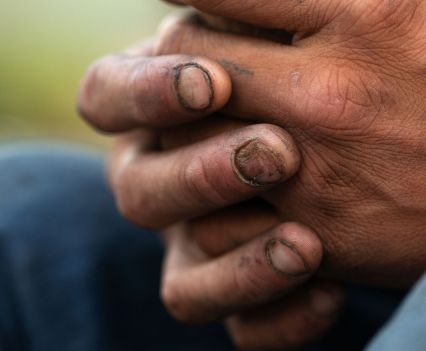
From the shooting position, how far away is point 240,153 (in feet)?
2.43

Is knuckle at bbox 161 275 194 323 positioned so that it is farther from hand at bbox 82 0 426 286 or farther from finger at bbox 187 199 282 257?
hand at bbox 82 0 426 286

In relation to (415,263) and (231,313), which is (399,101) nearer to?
(415,263)

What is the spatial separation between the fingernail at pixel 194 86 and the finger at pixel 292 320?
31 cm

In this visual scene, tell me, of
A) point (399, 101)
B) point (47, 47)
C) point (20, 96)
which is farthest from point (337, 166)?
point (47, 47)

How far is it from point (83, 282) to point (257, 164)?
0.48m

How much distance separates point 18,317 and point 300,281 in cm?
45

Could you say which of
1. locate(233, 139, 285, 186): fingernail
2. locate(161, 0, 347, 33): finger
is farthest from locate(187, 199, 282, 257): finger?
locate(161, 0, 347, 33): finger

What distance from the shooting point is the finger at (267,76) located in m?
0.73

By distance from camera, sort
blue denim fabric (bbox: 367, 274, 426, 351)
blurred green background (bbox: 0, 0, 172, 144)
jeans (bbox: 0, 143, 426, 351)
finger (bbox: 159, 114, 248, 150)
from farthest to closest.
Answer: blurred green background (bbox: 0, 0, 172, 144) → jeans (bbox: 0, 143, 426, 351) → finger (bbox: 159, 114, 248, 150) → blue denim fabric (bbox: 367, 274, 426, 351)

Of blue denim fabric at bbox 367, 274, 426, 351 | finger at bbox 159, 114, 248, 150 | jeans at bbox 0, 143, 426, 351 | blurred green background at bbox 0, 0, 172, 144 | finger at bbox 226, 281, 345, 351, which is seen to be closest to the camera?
blue denim fabric at bbox 367, 274, 426, 351

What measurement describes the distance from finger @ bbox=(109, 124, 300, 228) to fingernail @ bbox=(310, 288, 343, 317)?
20 centimetres

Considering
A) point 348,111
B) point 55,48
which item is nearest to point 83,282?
point 348,111

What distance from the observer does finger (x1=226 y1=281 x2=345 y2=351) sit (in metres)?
0.92

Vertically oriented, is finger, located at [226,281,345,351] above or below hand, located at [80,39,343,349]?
below
